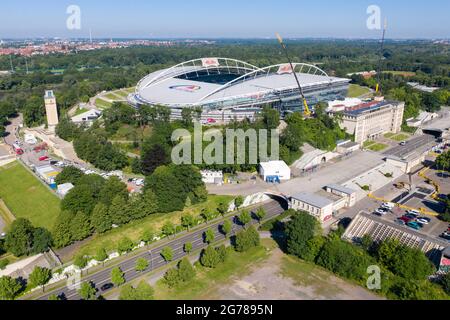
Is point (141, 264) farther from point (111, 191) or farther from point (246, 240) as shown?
point (111, 191)

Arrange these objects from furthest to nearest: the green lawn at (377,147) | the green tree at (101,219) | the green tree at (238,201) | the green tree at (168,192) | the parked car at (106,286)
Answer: the green lawn at (377,147) < the green tree at (238,201) < the green tree at (168,192) < the green tree at (101,219) < the parked car at (106,286)

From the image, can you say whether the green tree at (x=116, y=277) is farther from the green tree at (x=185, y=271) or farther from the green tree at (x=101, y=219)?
the green tree at (x=101, y=219)

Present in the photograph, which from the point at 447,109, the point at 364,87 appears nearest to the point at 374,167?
the point at 447,109

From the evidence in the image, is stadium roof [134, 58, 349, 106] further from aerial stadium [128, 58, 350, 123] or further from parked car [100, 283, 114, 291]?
parked car [100, 283, 114, 291]

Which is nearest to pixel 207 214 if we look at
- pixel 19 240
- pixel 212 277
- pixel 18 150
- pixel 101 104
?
pixel 212 277

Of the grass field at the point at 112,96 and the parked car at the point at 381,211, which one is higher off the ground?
the grass field at the point at 112,96

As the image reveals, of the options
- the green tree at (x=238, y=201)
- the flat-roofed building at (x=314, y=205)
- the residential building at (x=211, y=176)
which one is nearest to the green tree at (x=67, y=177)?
the residential building at (x=211, y=176)
